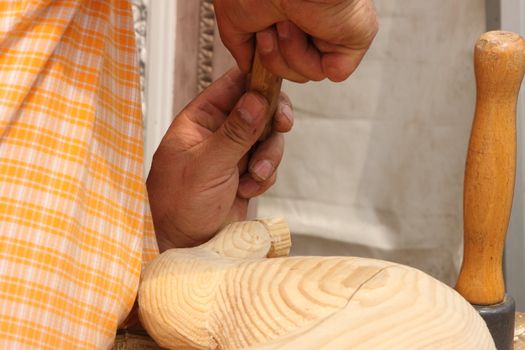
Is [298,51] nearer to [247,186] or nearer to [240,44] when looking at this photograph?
[240,44]

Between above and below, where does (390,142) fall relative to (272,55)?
below

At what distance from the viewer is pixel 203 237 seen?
0.59 metres

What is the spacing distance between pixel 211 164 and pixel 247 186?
3.3 inches

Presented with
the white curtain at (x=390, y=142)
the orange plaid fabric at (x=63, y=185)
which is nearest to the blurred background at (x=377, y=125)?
the white curtain at (x=390, y=142)

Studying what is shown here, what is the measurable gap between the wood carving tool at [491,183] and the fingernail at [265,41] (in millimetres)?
174

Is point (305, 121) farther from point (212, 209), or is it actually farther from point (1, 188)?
point (1, 188)

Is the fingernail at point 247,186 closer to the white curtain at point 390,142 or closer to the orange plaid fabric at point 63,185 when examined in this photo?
the orange plaid fabric at point 63,185

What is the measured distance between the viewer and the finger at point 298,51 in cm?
46

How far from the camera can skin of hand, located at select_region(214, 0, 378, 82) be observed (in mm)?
417

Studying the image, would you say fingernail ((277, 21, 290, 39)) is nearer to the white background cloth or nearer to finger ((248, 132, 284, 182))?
finger ((248, 132, 284, 182))

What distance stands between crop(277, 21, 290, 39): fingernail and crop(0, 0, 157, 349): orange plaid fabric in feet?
0.40

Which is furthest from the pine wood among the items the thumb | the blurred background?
the blurred background

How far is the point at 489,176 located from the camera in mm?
532

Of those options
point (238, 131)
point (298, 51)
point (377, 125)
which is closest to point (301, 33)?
point (298, 51)
